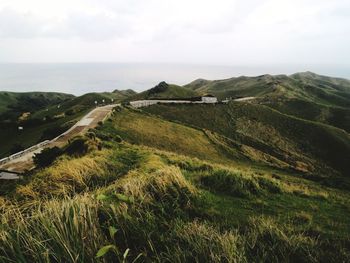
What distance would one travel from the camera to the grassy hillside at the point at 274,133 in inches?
2170

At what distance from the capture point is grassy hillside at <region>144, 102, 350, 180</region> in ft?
181

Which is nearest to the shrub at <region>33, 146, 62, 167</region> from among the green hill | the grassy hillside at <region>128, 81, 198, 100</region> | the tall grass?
the green hill

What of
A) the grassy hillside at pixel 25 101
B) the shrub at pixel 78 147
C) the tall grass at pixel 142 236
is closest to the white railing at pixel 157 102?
the shrub at pixel 78 147

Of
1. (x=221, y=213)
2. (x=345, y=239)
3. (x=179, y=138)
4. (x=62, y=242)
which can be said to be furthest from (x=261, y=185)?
(x=179, y=138)

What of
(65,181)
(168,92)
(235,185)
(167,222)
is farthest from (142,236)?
(168,92)

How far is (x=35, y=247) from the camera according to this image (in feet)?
18.7

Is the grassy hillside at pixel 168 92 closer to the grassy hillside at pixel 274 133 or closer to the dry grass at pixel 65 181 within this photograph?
the grassy hillside at pixel 274 133

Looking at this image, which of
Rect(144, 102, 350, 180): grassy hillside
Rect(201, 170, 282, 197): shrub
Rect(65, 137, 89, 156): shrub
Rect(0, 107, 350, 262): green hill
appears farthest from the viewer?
Rect(144, 102, 350, 180): grassy hillside

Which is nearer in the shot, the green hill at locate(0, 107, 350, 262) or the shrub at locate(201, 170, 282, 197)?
the green hill at locate(0, 107, 350, 262)

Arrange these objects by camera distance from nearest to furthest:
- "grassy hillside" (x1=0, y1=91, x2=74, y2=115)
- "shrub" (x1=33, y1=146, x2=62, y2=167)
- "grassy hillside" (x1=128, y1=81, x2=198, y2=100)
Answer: "shrub" (x1=33, y1=146, x2=62, y2=167)
"grassy hillside" (x1=128, y1=81, x2=198, y2=100)
"grassy hillside" (x1=0, y1=91, x2=74, y2=115)

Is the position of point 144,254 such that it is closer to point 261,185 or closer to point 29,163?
point 261,185

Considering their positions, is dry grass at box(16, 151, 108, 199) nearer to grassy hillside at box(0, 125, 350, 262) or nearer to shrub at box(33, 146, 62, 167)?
grassy hillside at box(0, 125, 350, 262)

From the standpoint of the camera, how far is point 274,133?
64.5 meters

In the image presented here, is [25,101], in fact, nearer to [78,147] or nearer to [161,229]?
[78,147]
